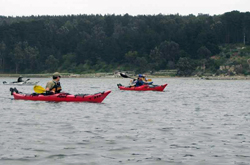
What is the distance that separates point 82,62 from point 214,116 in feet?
464

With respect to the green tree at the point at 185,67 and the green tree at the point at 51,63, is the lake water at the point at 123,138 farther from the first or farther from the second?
the green tree at the point at 51,63

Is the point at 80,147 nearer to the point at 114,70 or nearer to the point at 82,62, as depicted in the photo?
the point at 114,70

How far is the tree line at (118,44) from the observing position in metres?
150

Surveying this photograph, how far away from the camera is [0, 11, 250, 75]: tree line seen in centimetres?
14954

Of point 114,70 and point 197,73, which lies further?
point 114,70

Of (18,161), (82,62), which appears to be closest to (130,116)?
(18,161)

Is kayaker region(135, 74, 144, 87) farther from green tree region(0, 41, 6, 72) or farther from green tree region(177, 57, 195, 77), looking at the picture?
green tree region(0, 41, 6, 72)

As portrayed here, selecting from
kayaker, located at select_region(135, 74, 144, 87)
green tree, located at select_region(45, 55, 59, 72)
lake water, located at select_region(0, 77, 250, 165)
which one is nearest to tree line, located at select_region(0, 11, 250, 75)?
green tree, located at select_region(45, 55, 59, 72)

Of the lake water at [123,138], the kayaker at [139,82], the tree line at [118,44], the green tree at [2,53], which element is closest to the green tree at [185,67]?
the tree line at [118,44]

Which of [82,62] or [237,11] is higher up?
[237,11]

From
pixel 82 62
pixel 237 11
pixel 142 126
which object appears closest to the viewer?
pixel 142 126

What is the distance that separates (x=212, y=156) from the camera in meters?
14.9

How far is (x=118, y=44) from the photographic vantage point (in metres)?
167

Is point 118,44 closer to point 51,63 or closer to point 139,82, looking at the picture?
point 51,63
